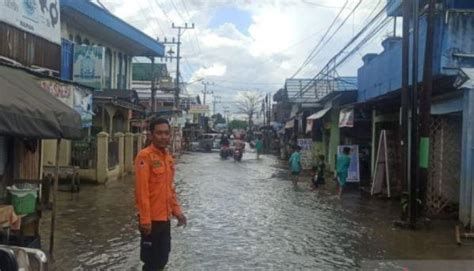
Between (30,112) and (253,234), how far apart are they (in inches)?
231

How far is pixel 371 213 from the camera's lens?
15359mm

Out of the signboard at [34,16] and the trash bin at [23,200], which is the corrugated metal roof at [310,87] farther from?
the trash bin at [23,200]

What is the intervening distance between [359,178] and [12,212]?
52.4ft

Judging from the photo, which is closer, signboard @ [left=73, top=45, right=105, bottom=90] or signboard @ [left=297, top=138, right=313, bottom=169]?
signboard @ [left=73, top=45, right=105, bottom=90]

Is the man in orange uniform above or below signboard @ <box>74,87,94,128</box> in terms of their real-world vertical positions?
below

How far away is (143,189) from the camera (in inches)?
245

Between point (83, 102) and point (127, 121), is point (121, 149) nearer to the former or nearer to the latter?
point (127, 121)

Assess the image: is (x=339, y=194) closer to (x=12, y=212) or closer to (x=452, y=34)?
(x=452, y=34)

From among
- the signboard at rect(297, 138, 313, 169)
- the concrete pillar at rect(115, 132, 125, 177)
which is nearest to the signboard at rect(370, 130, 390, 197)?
the concrete pillar at rect(115, 132, 125, 177)

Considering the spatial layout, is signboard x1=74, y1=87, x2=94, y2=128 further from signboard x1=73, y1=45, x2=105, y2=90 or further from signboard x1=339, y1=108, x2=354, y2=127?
signboard x1=339, y1=108, x2=354, y2=127

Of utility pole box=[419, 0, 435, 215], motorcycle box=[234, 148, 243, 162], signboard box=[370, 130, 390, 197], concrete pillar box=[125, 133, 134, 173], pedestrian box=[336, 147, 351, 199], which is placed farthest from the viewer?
motorcycle box=[234, 148, 243, 162]

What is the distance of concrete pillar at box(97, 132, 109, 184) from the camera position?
21531 millimetres

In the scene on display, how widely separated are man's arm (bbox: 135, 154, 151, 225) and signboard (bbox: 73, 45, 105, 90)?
15.1 metres

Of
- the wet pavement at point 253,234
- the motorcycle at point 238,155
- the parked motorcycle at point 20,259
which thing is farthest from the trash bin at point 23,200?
the motorcycle at point 238,155
